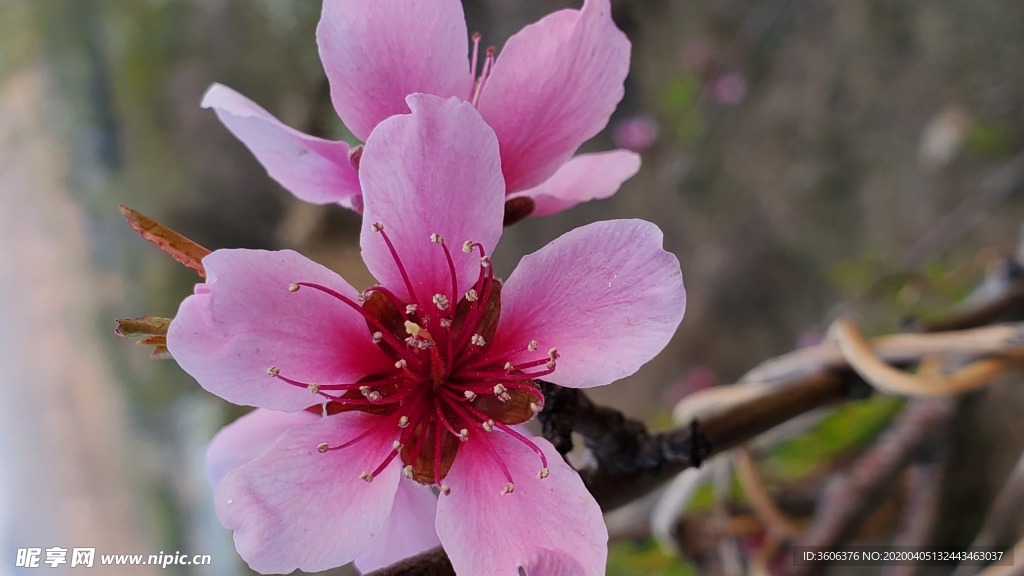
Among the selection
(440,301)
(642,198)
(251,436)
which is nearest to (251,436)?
(251,436)

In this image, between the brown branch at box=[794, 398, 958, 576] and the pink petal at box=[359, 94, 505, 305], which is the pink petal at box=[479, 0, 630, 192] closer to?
the pink petal at box=[359, 94, 505, 305]

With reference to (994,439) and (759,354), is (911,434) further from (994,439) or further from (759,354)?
(759,354)

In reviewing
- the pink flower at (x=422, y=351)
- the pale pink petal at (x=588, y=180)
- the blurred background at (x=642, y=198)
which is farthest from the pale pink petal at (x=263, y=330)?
the blurred background at (x=642, y=198)

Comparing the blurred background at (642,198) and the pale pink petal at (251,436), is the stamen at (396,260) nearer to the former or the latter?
the pale pink petal at (251,436)

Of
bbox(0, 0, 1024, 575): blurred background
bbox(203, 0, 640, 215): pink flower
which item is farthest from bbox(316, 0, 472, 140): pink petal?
bbox(0, 0, 1024, 575): blurred background

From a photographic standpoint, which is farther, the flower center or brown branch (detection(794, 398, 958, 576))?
brown branch (detection(794, 398, 958, 576))

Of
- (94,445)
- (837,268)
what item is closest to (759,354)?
(837,268)

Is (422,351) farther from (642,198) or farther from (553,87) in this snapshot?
(642,198)
